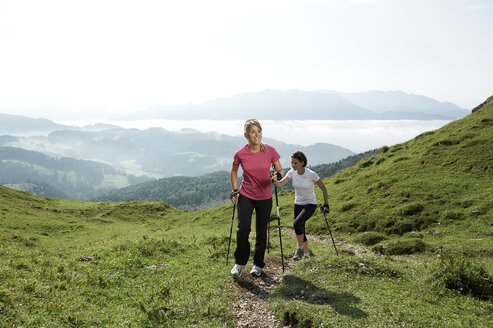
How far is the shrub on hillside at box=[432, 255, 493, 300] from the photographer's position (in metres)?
9.05

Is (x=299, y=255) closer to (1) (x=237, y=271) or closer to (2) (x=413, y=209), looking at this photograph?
(1) (x=237, y=271)

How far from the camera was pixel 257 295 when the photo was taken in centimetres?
958

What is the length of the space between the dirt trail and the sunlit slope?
1341cm

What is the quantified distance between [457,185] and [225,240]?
22744 millimetres

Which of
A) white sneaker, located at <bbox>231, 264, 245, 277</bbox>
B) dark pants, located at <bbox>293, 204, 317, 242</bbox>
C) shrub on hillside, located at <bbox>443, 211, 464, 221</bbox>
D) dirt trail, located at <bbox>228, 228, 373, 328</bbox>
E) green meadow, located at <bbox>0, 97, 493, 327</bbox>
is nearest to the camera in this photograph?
green meadow, located at <bbox>0, 97, 493, 327</bbox>

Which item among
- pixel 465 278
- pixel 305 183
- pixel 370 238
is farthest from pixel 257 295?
pixel 370 238

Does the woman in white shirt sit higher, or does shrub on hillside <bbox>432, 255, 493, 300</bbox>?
the woman in white shirt

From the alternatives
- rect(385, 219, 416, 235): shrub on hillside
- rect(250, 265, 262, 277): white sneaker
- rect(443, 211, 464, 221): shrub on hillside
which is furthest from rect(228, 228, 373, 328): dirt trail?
rect(443, 211, 464, 221): shrub on hillside

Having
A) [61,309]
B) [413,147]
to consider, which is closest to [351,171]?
[413,147]

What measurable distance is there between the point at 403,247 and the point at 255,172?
14.0 metres

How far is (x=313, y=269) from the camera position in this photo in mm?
11078

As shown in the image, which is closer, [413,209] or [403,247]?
[403,247]

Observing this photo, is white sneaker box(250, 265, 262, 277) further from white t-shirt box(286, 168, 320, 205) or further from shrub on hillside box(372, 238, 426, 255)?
shrub on hillside box(372, 238, 426, 255)

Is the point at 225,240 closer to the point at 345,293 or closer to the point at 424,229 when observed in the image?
the point at 345,293
